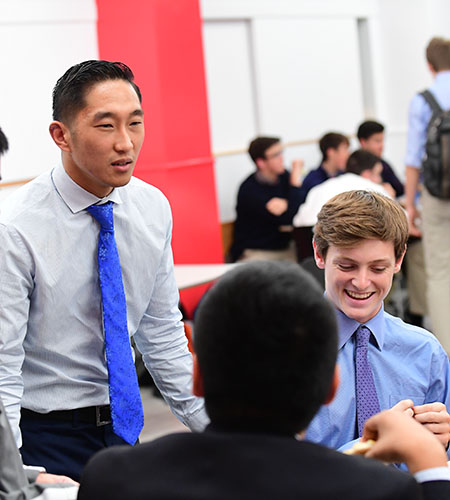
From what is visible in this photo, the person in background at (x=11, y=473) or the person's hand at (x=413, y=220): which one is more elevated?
the person's hand at (x=413, y=220)

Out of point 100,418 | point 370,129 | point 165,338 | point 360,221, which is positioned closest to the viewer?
point 360,221

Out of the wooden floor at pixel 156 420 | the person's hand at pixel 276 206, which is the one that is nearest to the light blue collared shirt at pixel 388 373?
the wooden floor at pixel 156 420

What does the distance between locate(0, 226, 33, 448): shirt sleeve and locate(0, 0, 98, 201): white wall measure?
9.82 ft

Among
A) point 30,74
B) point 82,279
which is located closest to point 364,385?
point 82,279

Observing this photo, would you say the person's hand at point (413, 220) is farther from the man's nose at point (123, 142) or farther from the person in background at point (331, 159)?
the man's nose at point (123, 142)

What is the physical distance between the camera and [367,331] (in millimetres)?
1930

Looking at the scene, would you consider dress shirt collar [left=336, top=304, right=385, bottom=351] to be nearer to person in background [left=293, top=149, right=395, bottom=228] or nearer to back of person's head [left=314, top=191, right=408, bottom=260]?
back of person's head [left=314, top=191, right=408, bottom=260]

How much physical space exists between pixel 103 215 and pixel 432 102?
10.7 feet

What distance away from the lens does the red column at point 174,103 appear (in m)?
5.58

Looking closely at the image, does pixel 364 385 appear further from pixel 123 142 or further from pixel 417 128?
pixel 417 128

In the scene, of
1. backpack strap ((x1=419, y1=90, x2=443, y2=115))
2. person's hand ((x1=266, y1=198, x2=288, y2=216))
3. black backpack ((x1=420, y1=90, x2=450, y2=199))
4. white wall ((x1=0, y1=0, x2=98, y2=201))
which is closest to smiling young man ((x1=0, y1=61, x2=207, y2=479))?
black backpack ((x1=420, y1=90, x2=450, y2=199))

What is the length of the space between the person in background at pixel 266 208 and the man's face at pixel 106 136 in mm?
4343

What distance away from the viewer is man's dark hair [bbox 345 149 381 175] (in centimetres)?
576

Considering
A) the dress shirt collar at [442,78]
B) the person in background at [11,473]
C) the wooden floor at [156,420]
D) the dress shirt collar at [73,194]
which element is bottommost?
the wooden floor at [156,420]
